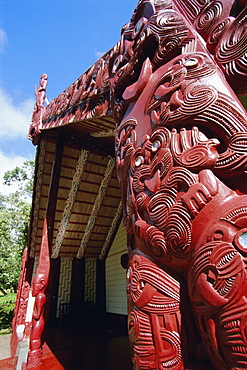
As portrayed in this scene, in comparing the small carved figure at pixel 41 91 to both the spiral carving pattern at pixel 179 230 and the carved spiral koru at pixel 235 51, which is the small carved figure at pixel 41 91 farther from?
→ the spiral carving pattern at pixel 179 230

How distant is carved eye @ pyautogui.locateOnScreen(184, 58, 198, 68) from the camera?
1.34 m

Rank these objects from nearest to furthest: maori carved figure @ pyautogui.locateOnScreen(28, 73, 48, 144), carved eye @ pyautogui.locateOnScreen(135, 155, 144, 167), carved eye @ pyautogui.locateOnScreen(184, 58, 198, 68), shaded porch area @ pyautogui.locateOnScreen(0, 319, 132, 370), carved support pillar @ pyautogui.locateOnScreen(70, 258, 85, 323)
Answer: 1. carved eye @ pyautogui.locateOnScreen(184, 58, 198, 68)
2. carved eye @ pyautogui.locateOnScreen(135, 155, 144, 167)
3. shaded porch area @ pyautogui.locateOnScreen(0, 319, 132, 370)
4. maori carved figure @ pyautogui.locateOnScreen(28, 73, 48, 144)
5. carved support pillar @ pyautogui.locateOnScreen(70, 258, 85, 323)

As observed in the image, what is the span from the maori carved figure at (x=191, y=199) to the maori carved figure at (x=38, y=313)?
4.09 m

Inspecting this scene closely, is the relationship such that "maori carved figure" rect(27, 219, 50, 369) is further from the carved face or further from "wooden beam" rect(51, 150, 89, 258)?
"wooden beam" rect(51, 150, 89, 258)

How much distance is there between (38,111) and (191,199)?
503 cm

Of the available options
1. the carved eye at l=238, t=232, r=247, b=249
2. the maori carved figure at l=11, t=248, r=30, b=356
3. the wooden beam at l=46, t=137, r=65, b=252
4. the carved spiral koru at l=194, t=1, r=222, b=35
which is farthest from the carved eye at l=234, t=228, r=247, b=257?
the maori carved figure at l=11, t=248, r=30, b=356

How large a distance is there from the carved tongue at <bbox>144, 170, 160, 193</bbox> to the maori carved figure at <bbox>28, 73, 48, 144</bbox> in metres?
4.30

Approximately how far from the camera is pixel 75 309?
787cm

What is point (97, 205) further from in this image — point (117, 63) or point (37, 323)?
point (117, 63)

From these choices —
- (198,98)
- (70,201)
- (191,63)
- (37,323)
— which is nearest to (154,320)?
(198,98)

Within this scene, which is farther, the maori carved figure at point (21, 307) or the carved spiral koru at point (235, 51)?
the maori carved figure at point (21, 307)

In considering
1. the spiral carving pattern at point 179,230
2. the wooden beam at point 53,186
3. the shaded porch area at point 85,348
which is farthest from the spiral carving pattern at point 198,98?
the wooden beam at point 53,186

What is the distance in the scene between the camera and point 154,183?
1.30 m

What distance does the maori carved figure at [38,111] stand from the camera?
16.8 feet
